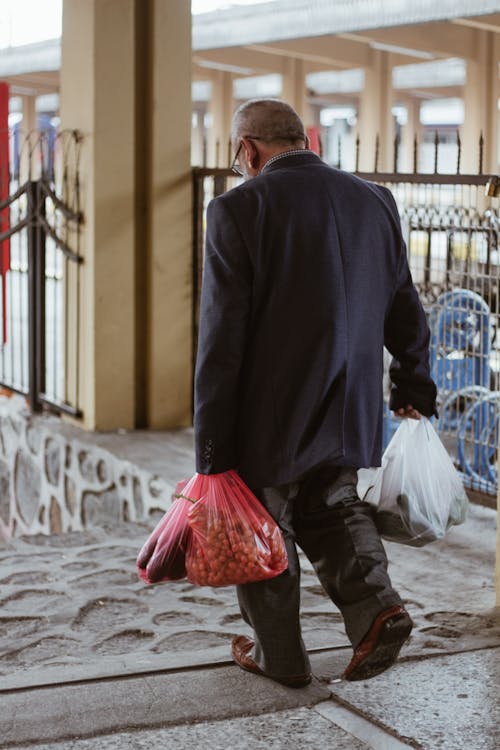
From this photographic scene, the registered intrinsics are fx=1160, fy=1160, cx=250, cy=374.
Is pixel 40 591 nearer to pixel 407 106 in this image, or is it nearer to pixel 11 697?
pixel 11 697

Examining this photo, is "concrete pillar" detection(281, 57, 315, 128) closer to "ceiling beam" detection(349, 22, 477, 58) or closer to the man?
"ceiling beam" detection(349, 22, 477, 58)

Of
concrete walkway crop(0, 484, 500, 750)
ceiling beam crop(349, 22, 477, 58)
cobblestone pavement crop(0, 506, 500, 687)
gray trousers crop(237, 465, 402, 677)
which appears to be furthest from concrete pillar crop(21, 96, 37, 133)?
gray trousers crop(237, 465, 402, 677)

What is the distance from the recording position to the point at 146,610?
4.31 meters

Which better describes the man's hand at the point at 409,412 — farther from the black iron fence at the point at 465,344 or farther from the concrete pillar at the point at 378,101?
the concrete pillar at the point at 378,101

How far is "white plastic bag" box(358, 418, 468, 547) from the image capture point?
11.4ft

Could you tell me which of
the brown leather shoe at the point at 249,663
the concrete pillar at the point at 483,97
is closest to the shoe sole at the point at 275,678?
the brown leather shoe at the point at 249,663

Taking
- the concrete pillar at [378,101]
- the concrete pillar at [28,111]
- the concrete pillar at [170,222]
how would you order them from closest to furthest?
1. the concrete pillar at [170,222]
2. the concrete pillar at [378,101]
3. the concrete pillar at [28,111]

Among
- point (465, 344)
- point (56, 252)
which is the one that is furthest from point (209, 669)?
point (56, 252)

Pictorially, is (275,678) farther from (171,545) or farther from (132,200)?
(132,200)

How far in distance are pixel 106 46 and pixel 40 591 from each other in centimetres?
378

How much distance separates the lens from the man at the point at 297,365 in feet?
10.4

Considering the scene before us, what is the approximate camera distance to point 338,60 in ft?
59.7

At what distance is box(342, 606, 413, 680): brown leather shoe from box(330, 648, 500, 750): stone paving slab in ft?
0.39

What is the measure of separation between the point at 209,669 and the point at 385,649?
0.62 m
